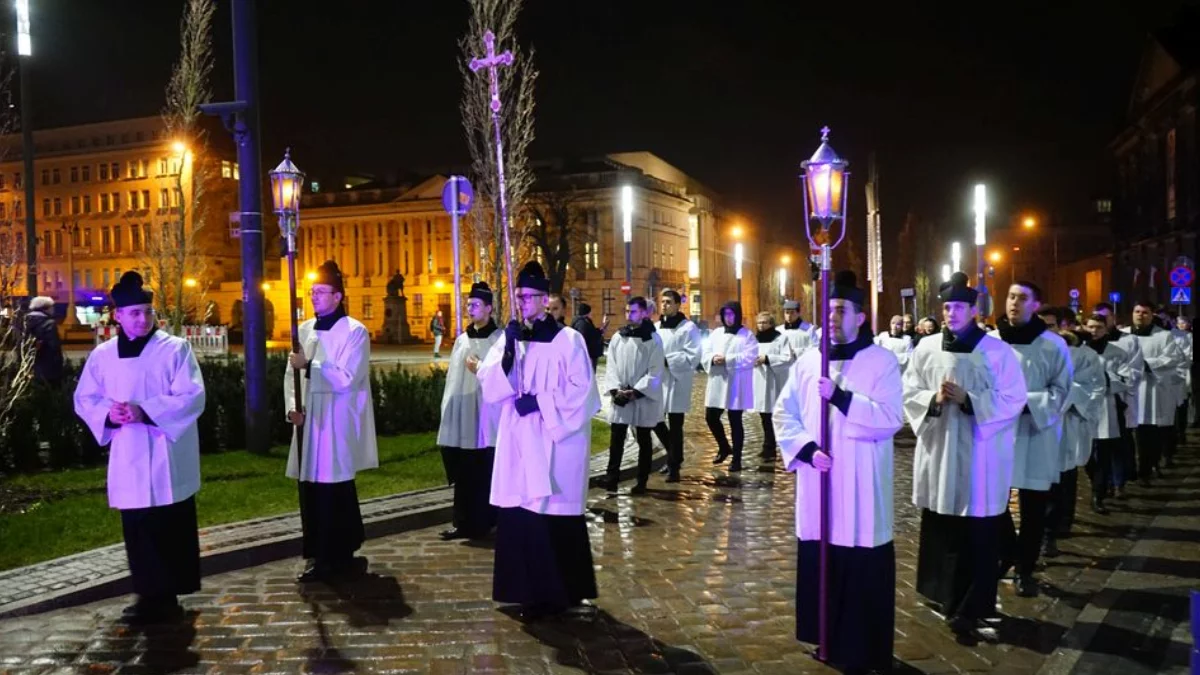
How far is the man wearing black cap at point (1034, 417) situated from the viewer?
7.37 metres

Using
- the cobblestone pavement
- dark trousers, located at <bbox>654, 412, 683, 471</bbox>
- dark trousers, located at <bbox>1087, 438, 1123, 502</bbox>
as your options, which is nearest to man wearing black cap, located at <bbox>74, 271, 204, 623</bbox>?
the cobblestone pavement

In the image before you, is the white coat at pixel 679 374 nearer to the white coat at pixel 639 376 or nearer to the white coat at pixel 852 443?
the white coat at pixel 639 376

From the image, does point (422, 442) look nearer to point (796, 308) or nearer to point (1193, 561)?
point (796, 308)

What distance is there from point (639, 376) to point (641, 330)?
54cm

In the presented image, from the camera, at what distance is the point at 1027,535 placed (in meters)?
7.34

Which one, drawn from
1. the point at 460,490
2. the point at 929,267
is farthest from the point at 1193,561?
the point at 929,267

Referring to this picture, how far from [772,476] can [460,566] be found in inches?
218

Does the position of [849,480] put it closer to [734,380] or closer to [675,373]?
[675,373]

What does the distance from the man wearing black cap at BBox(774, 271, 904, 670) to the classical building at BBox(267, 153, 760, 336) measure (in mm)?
65147

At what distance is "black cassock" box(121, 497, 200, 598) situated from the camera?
667 centimetres

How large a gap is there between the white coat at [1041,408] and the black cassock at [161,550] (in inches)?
240

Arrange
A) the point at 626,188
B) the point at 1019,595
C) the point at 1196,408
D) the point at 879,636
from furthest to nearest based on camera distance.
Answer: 1. the point at 1196,408
2. the point at 626,188
3. the point at 1019,595
4. the point at 879,636

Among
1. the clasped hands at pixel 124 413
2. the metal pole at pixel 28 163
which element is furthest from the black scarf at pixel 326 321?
the metal pole at pixel 28 163

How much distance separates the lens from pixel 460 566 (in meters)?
8.01
